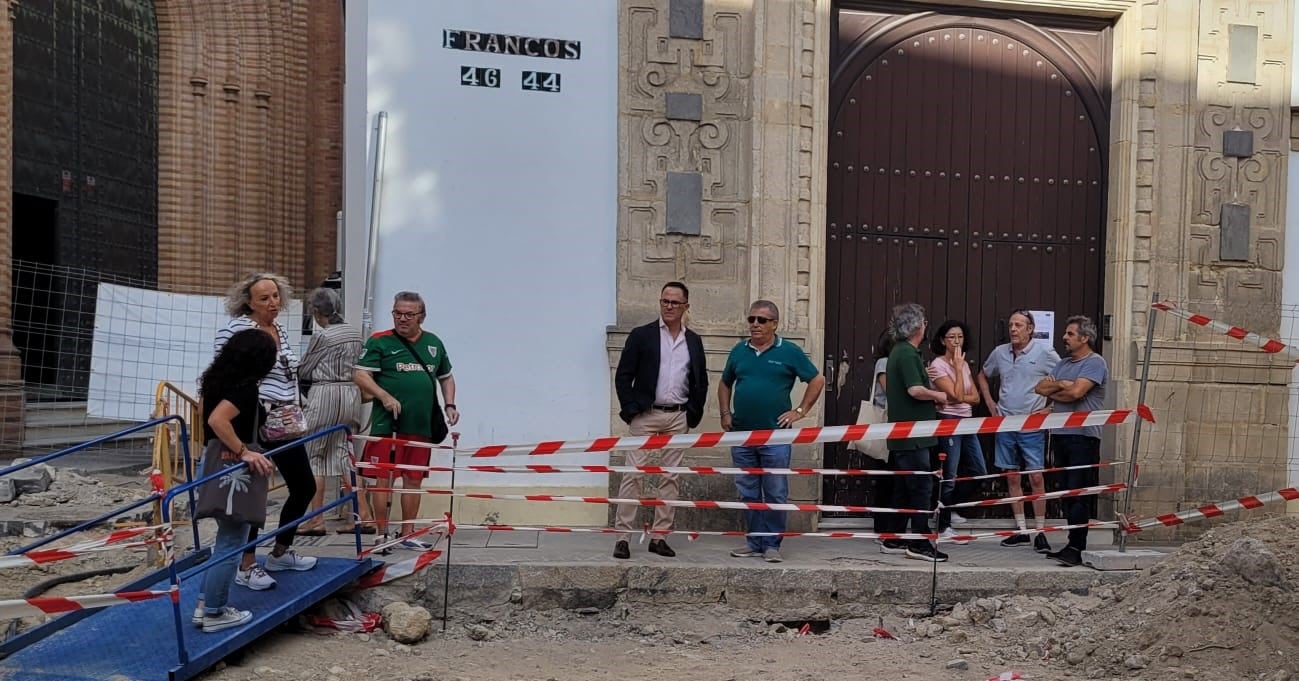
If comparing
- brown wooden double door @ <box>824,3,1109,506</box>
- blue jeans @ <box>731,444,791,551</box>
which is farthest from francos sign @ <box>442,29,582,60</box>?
blue jeans @ <box>731,444,791,551</box>

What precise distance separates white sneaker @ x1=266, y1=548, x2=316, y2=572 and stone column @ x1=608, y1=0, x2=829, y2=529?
2338 millimetres

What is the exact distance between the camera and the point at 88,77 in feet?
50.4

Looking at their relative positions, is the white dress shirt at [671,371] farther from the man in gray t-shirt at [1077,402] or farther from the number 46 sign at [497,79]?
the man in gray t-shirt at [1077,402]

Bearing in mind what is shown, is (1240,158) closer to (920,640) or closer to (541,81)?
(920,640)

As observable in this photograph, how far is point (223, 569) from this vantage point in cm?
483

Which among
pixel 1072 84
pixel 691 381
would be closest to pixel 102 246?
pixel 691 381

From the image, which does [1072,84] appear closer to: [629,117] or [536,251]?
[629,117]

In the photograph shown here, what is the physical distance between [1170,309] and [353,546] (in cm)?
542

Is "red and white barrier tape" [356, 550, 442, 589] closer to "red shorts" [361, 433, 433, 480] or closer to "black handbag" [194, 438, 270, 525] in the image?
"red shorts" [361, 433, 433, 480]

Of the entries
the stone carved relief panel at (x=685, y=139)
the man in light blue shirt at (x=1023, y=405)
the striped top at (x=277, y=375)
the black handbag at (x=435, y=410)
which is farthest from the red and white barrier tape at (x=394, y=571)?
the man in light blue shirt at (x=1023, y=405)

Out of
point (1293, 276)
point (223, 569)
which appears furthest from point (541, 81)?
point (1293, 276)

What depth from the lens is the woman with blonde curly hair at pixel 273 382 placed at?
5262mm

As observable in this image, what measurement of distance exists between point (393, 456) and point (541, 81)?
2.75 metres

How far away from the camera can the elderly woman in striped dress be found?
6762 millimetres
